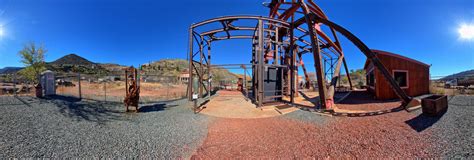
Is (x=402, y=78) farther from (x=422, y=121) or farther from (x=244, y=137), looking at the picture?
(x=244, y=137)

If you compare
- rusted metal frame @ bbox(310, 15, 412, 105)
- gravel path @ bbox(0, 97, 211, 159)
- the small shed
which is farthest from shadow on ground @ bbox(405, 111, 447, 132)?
gravel path @ bbox(0, 97, 211, 159)

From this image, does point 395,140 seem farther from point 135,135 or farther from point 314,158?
point 135,135

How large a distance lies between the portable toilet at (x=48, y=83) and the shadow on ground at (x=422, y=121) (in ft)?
61.1

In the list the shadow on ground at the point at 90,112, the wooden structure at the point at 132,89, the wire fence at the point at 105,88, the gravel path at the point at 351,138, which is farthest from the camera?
the wire fence at the point at 105,88

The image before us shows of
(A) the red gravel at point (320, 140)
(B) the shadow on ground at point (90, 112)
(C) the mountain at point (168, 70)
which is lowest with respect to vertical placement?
(A) the red gravel at point (320, 140)

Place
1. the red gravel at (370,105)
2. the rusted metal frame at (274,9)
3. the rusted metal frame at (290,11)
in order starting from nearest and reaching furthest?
the red gravel at (370,105) < the rusted metal frame at (290,11) < the rusted metal frame at (274,9)

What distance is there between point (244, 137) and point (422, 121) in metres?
5.10

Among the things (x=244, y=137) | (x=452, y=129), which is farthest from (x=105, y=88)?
(x=452, y=129)

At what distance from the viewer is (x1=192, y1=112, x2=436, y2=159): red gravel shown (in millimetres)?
3322

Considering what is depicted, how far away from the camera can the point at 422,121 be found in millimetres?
4500

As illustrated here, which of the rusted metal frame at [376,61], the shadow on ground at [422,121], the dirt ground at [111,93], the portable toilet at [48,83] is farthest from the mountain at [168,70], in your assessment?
the shadow on ground at [422,121]

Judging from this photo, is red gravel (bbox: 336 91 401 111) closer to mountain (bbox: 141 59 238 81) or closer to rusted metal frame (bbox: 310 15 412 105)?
Answer: rusted metal frame (bbox: 310 15 412 105)

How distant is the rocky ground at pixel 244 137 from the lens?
3.27 m

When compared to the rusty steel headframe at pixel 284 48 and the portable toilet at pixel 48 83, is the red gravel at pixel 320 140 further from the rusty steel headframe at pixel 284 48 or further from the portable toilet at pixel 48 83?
the portable toilet at pixel 48 83
